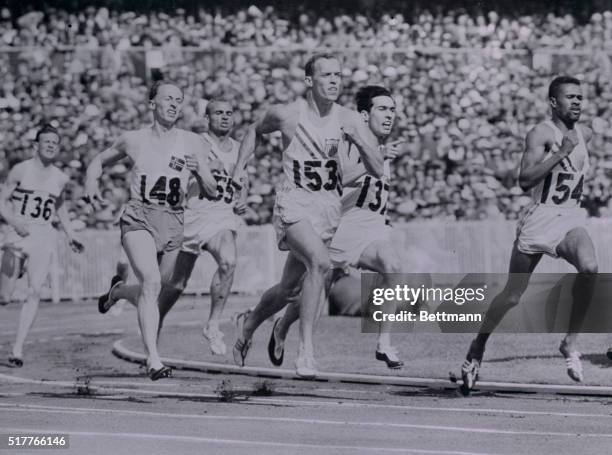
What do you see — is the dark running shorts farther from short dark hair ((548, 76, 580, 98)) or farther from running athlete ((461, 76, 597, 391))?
short dark hair ((548, 76, 580, 98))

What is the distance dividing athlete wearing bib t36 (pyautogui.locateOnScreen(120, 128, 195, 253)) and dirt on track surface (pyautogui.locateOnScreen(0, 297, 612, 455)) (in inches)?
47.4

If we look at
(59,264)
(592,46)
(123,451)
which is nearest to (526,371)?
(123,451)

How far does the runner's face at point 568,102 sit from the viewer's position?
9922mm

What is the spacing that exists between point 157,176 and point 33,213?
3.30 meters

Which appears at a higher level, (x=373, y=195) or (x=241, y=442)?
(x=373, y=195)

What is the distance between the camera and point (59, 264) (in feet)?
75.2

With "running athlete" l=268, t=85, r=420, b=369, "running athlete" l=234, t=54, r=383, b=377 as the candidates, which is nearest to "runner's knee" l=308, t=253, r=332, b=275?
"running athlete" l=234, t=54, r=383, b=377

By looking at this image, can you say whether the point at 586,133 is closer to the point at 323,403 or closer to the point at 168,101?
the point at 323,403

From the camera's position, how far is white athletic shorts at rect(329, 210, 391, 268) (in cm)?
1102

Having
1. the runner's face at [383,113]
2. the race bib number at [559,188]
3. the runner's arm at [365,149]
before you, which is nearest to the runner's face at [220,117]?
the runner's face at [383,113]

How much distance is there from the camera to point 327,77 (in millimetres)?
9742

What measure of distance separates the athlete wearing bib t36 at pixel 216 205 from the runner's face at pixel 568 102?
3699 mm

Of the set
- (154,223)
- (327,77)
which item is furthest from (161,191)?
(327,77)

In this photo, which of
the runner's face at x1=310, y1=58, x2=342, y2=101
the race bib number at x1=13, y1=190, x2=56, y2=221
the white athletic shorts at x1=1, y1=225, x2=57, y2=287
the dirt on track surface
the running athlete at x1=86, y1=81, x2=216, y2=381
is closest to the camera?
the dirt on track surface
